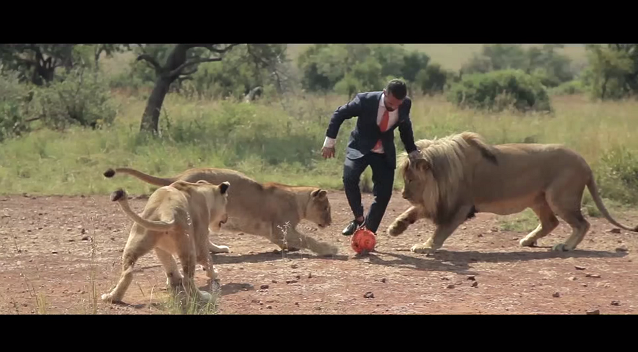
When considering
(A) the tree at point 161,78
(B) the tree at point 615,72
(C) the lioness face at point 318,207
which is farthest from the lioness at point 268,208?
(B) the tree at point 615,72

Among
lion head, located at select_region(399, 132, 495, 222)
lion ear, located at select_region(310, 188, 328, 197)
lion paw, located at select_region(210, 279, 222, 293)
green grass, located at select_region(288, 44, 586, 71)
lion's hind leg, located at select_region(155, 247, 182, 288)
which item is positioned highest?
lion head, located at select_region(399, 132, 495, 222)

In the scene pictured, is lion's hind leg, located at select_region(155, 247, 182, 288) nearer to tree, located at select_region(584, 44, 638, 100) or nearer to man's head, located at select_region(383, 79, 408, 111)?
man's head, located at select_region(383, 79, 408, 111)

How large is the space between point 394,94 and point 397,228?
1432 millimetres

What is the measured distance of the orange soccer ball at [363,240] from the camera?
8664 mm

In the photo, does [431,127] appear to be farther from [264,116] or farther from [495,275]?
[495,275]

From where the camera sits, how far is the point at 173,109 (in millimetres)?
20469

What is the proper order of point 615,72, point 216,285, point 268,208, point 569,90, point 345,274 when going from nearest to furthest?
point 216,285 → point 345,274 → point 268,208 → point 615,72 → point 569,90

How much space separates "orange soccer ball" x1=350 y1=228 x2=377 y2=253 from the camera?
866 cm

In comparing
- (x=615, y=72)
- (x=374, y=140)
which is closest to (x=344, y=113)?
(x=374, y=140)

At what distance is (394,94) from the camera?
8.62m

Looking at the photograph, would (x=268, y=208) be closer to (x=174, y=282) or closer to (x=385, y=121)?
(x=385, y=121)

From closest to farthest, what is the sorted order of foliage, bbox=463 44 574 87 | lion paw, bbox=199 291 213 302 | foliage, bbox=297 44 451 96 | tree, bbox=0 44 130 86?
lion paw, bbox=199 291 213 302 → tree, bbox=0 44 130 86 → foliage, bbox=297 44 451 96 → foliage, bbox=463 44 574 87

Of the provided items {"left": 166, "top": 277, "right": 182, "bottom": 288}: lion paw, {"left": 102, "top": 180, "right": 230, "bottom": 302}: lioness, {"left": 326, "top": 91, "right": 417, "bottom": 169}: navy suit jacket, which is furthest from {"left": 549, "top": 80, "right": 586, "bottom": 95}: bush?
{"left": 166, "top": 277, "right": 182, "bottom": 288}: lion paw

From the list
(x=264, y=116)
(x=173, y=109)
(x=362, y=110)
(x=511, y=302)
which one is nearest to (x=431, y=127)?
(x=264, y=116)
